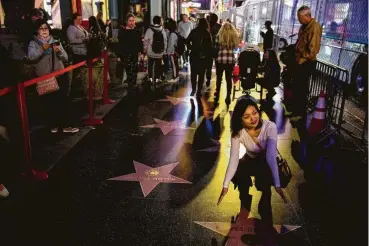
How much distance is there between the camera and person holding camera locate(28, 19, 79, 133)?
5.81m

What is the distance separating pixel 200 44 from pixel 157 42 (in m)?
1.73

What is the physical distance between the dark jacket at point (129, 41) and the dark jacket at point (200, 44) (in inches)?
54.1

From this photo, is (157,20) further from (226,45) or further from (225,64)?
(225,64)

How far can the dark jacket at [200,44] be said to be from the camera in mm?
9039

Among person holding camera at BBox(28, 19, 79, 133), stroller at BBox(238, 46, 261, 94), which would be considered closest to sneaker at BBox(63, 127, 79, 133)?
person holding camera at BBox(28, 19, 79, 133)

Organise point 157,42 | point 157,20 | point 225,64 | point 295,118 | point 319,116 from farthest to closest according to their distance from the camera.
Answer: point 157,42 < point 157,20 < point 225,64 < point 295,118 < point 319,116

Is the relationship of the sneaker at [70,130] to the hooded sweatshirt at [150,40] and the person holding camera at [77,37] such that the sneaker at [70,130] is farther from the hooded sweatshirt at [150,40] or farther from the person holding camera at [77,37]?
the hooded sweatshirt at [150,40]

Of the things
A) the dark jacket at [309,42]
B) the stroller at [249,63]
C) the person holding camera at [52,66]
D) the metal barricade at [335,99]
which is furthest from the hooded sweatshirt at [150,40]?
the metal barricade at [335,99]

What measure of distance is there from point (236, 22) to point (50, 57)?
24.0 meters

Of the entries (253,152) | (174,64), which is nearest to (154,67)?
(174,64)

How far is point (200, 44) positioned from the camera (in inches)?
358

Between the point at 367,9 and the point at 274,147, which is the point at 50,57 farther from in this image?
the point at 367,9

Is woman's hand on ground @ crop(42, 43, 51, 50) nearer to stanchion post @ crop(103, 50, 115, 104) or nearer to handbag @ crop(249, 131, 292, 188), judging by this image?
stanchion post @ crop(103, 50, 115, 104)

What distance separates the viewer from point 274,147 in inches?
148
